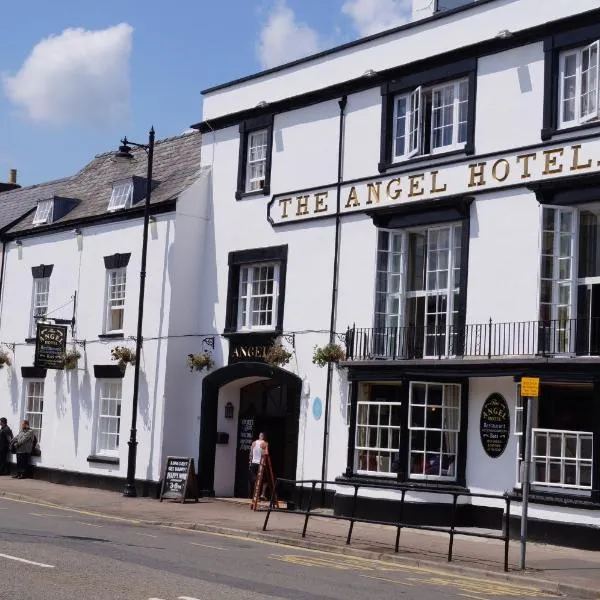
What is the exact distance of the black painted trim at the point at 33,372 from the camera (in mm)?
32763

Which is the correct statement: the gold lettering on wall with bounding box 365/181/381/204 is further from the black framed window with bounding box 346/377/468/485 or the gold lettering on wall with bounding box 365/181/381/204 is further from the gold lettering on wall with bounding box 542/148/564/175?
Result: the gold lettering on wall with bounding box 542/148/564/175

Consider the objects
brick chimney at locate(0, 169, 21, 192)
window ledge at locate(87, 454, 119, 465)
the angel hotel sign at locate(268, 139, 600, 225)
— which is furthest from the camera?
brick chimney at locate(0, 169, 21, 192)

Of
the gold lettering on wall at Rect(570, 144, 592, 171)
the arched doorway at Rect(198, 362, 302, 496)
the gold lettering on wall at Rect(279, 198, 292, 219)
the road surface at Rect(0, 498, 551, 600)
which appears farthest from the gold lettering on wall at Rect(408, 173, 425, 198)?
the road surface at Rect(0, 498, 551, 600)

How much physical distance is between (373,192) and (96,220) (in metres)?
10.1

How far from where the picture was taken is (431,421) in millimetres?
22531

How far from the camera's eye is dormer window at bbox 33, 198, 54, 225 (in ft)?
112

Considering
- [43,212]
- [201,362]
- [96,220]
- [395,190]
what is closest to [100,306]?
[96,220]

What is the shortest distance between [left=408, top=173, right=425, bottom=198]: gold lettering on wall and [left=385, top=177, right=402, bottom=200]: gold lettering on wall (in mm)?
286

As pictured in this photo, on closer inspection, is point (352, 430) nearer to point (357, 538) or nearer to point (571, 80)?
point (357, 538)

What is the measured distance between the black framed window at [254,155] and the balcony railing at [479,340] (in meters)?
5.10

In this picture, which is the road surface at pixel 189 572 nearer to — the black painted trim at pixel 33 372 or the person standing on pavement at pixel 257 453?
the person standing on pavement at pixel 257 453

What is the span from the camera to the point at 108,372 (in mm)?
30062

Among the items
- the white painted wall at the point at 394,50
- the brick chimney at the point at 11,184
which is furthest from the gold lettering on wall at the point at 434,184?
the brick chimney at the point at 11,184

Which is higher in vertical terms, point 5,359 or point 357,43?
point 357,43
